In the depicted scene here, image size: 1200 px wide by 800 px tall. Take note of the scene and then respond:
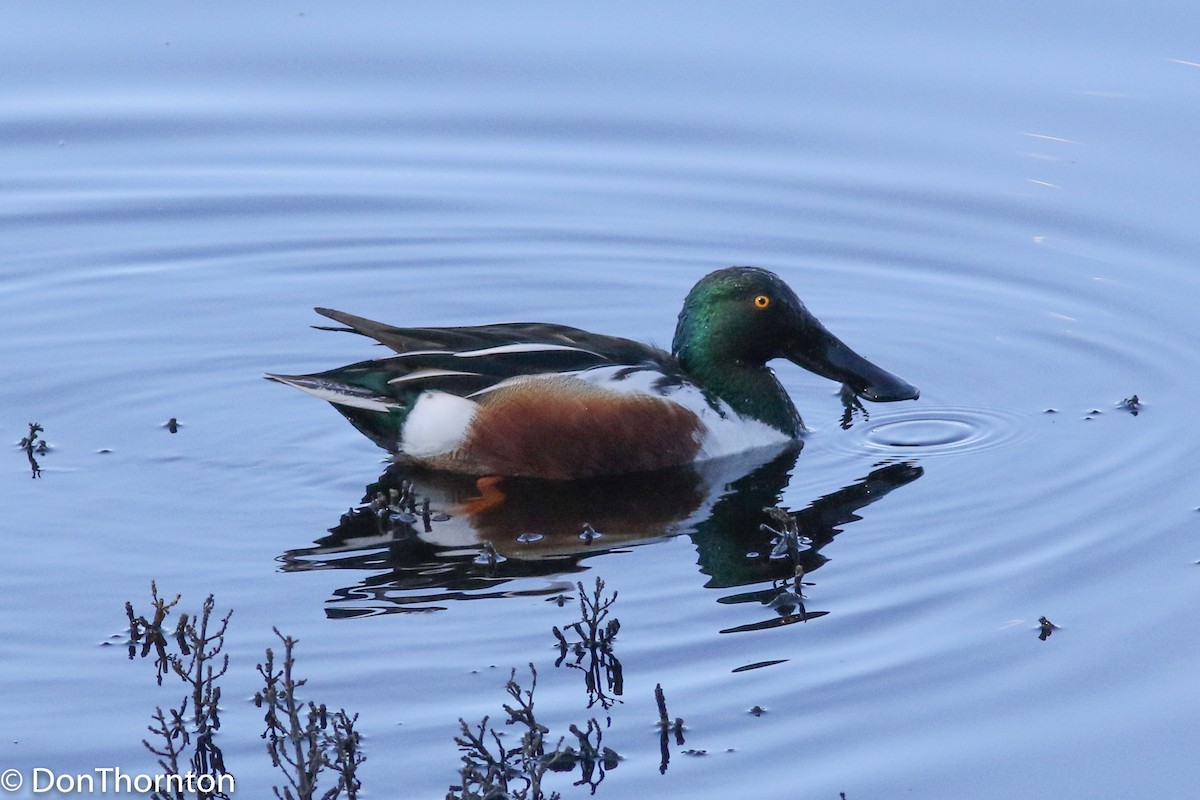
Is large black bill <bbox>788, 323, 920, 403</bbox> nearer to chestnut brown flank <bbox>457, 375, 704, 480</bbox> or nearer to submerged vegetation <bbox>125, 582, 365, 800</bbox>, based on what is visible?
chestnut brown flank <bbox>457, 375, 704, 480</bbox>

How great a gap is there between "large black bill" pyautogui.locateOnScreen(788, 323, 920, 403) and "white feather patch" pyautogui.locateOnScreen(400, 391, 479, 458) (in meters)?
1.74

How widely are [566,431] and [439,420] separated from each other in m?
0.57

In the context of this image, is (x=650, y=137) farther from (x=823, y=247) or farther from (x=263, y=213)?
(x=263, y=213)

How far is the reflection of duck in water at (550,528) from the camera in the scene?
7.19 metres

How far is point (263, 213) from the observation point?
449 inches

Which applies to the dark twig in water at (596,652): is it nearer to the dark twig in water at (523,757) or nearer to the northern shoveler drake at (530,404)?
the dark twig in water at (523,757)

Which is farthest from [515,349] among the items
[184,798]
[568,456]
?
[184,798]

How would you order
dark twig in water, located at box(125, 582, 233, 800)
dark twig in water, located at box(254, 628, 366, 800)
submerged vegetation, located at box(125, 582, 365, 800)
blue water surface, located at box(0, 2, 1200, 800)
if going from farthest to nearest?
Answer: blue water surface, located at box(0, 2, 1200, 800) < dark twig in water, located at box(125, 582, 233, 800) < submerged vegetation, located at box(125, 582, 365, 800) < dark twig in water, located at box(254, 628, 366, 800)

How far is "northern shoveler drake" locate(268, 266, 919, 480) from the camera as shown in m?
8.39

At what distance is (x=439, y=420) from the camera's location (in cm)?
847

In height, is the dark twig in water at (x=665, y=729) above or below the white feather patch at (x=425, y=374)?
below

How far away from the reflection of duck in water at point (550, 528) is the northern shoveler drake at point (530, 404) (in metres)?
0.10

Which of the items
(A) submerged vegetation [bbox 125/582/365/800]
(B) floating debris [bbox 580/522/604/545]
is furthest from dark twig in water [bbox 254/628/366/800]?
(B) floating debris [bbox 580/522/604/545]

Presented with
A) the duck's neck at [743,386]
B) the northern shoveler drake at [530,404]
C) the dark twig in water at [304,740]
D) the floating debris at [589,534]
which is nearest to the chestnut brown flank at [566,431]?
the northern shoveler drake at [530,404]
